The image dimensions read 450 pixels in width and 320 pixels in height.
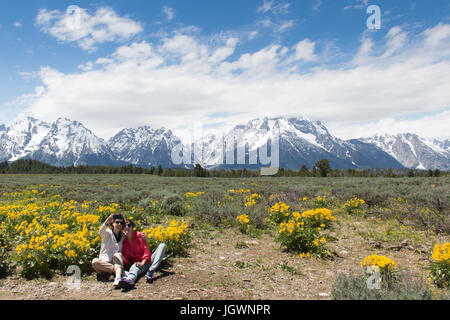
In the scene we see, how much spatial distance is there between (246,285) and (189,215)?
6.98 metres

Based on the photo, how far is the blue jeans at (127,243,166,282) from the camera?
5398 millimetres

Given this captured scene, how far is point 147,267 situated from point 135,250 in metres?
0.53

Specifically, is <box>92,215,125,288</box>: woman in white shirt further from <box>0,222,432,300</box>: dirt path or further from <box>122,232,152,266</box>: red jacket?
<box>0,222,432,300</box>: dirt path

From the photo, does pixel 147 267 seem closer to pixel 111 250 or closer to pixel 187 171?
pixel 111 250

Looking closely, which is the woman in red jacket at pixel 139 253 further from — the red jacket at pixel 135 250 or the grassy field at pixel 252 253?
the grassy field at pixel 252 253

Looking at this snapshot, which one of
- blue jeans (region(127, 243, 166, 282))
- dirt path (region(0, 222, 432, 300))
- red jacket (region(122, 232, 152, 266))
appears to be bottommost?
dirt path (region(0, 222, 432, 300))

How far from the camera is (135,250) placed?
6141 millimetres

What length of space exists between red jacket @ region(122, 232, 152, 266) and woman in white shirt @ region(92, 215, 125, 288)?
0.14 meters

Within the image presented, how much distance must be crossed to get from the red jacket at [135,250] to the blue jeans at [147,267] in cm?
16

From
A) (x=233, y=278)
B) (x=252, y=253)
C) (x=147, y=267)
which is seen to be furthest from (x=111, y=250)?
(x=252, y=253)

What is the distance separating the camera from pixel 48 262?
5.87 meters

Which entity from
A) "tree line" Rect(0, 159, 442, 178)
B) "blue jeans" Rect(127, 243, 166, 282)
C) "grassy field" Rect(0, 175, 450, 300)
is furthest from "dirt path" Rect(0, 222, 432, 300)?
"tree line" Rect(0, 159, 442, 178)
